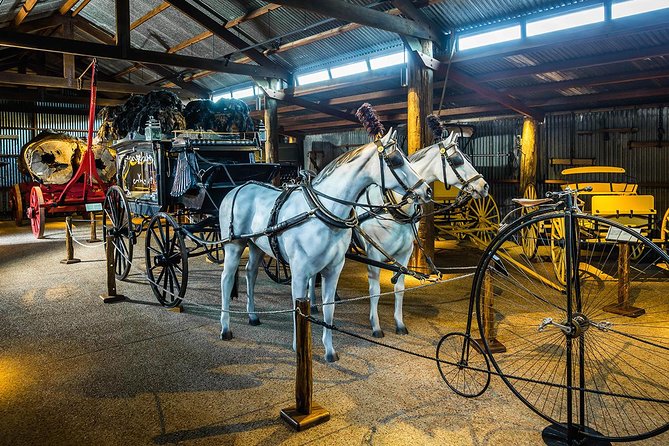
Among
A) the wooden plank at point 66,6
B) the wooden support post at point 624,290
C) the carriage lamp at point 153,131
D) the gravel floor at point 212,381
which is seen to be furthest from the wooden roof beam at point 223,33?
the wooden support post at point 624,290

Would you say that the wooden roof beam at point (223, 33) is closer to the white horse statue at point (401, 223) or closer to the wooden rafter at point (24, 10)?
the wooden rafter at point (24, 10)

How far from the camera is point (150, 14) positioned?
12.1m

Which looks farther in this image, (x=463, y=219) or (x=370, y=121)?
(x=463, y=219)

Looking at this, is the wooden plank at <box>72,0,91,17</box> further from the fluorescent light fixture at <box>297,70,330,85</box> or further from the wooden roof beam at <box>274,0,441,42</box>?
the wooden roof beam at <box>274,0,441,42</box>

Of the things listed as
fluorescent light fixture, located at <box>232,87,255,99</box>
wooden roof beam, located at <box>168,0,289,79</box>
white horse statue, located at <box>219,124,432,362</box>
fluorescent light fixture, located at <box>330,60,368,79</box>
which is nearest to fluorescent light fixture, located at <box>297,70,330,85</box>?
fluorescent light fixture, located at <box>330,60,368,79</box>

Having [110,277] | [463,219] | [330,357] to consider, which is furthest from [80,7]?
[330,357]

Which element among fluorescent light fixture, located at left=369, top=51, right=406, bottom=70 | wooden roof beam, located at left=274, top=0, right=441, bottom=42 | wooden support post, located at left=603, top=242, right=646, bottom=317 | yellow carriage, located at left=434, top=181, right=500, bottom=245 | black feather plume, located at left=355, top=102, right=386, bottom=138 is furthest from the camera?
yellow carriage, located at left=434, top=181, right=500, bottom=245

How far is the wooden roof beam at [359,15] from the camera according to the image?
6374mm

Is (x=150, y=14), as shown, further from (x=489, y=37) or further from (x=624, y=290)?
(x=624, y=290)

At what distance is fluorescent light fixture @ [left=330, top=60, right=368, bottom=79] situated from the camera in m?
10.4

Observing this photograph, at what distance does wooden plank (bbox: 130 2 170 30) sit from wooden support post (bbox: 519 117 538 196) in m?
8.90

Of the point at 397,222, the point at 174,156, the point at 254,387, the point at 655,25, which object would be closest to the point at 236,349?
the point at 254,387

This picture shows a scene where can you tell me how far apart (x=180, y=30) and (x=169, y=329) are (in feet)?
32.5

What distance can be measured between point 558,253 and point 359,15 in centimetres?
460
